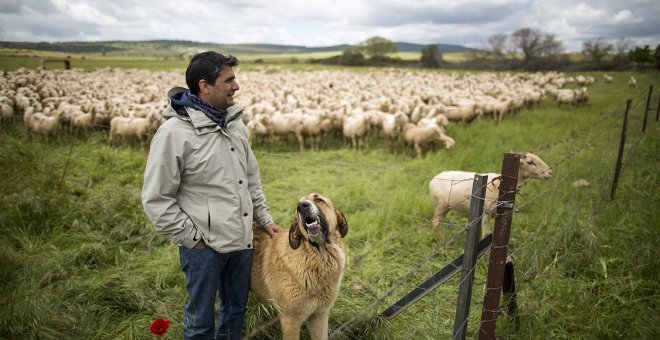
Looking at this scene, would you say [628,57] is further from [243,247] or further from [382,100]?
[243,247]

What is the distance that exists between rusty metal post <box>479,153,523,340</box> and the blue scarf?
1.79 meters

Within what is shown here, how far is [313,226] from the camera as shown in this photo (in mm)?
2500

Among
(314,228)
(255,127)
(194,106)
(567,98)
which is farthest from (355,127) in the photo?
(567,98)

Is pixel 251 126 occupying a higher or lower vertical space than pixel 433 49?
lower

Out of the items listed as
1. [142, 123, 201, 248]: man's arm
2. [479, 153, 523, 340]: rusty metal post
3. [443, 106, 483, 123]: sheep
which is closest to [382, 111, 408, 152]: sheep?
[443, 106, 483, 123]: sheep

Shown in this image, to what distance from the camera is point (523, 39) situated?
6731 cm

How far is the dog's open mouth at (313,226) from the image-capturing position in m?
2.50

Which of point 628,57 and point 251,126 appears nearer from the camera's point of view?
point 251,126

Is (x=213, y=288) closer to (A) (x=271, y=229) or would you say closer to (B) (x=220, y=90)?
(A) (x=271, y=229)

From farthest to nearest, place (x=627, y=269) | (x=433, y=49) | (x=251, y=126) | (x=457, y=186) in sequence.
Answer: (x=433, y=49) → (x=251, y=126) → (x=457, y=186) → (x=627, y=269)

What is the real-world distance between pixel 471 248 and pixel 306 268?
3.74ft

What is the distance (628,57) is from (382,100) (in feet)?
164

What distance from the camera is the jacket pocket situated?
7.63 ft

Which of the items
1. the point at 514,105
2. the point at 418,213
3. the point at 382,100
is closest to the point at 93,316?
the point at 418,213
